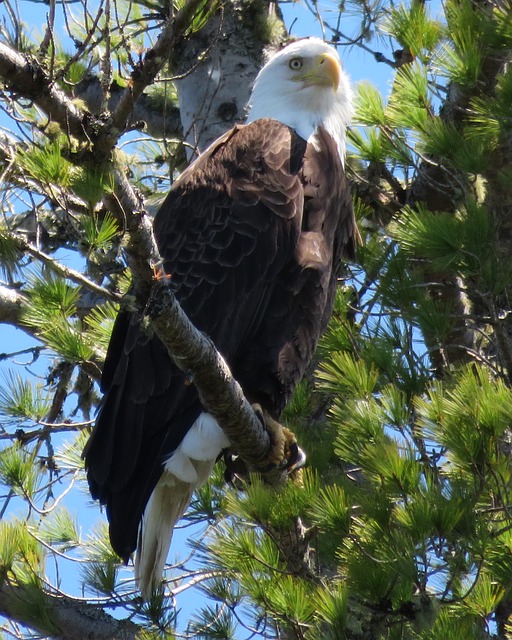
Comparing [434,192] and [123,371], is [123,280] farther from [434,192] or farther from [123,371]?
[434,192]

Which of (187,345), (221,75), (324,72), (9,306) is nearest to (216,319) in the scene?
(9,306)

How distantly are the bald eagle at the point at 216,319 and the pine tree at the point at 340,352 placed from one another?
14 centimetres

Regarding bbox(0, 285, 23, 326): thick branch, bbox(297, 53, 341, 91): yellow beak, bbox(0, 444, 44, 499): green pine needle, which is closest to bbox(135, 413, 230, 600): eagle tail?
bbox(0, 444, 44, 499): green pine needle

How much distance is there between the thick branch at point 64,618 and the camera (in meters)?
3.40

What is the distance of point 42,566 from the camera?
3.52 m

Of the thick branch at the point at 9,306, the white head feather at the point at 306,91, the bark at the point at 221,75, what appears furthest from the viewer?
the bark at the point at 221,75

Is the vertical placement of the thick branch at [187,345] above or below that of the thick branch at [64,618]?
above

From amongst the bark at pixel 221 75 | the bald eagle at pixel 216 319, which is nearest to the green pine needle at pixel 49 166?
the bald eagle at pixel 216 319

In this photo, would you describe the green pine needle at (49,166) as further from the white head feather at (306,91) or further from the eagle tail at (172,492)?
the white head feather at (306,91)

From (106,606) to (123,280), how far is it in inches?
45.4

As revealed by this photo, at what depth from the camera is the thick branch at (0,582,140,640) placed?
3.40m

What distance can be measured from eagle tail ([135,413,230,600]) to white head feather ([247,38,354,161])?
4.33 ft

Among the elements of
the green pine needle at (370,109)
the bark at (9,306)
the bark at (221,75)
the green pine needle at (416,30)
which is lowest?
the bark at (9,306)

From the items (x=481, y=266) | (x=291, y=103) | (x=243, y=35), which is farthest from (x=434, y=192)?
(x=243, y=35)
